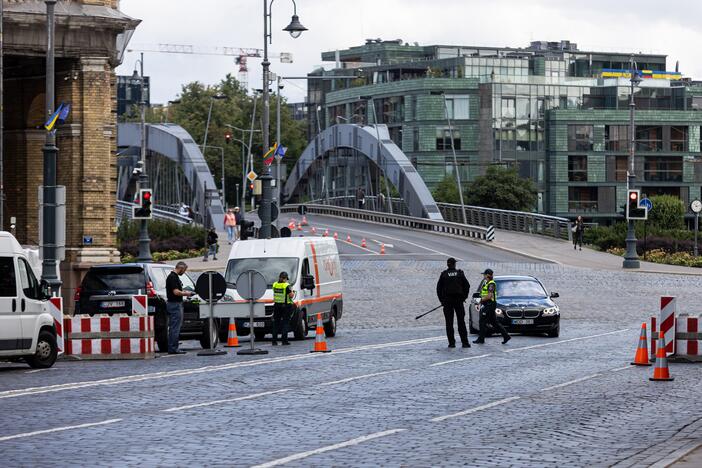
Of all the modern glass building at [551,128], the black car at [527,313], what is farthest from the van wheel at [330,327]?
the modern glass building at [551,128]

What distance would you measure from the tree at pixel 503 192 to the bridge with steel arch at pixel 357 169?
5865mm

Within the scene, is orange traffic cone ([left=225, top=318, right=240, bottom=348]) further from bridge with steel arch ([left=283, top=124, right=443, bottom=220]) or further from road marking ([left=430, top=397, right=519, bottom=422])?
bridge with steel arch ([left=283, top=124, right=443, bottom=220])

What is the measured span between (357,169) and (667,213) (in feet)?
75.1

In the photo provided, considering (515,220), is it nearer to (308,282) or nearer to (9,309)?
(308,282)

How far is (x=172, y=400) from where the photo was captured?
17500 mm

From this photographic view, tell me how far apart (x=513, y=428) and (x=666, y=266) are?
168 feet

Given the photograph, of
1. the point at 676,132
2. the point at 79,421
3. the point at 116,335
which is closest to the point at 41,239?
the point at 116,335

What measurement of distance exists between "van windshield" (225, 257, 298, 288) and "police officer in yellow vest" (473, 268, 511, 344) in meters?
4.38

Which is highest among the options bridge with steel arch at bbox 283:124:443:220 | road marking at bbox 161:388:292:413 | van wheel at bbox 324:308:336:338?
bridge with steel arch at bbox 283:124:443:220

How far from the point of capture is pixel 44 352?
2378 cm

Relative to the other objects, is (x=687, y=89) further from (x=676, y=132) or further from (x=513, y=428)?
(x=513, y=428)

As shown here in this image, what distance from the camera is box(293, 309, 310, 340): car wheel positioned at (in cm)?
3138

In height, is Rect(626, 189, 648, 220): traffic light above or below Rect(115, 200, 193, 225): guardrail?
above

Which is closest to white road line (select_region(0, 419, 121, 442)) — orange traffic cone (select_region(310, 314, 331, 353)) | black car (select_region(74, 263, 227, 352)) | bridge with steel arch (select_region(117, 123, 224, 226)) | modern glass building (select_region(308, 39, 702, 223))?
orange traffic cone (select_region(310, 314, 331, 353))
